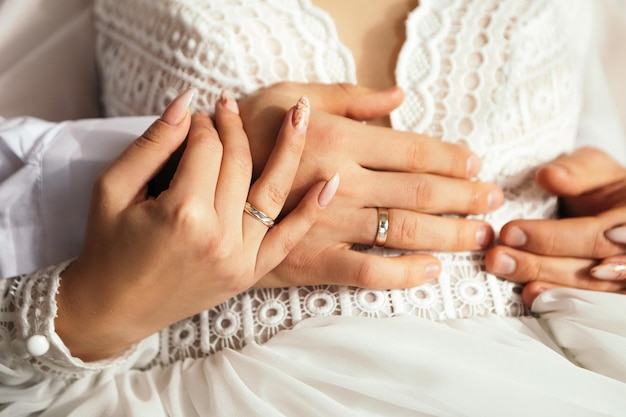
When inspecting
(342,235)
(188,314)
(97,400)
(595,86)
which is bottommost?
(97,400)

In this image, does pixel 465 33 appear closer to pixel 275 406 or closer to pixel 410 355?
pixel 410 355

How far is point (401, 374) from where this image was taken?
68cm

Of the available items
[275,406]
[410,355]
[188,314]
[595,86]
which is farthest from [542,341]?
[595,86]

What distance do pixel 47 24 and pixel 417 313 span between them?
2.92 ft

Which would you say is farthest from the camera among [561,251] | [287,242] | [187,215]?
[561,251]

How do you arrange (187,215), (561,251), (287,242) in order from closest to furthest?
1. (187,215)
2. (287,242)
3. (561,251)

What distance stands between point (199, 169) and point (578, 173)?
2.03 feet

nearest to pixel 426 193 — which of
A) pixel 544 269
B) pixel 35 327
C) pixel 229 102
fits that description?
pixel 544 269

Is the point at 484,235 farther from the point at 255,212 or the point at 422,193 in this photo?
the point at 255,212

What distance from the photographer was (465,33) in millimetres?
886

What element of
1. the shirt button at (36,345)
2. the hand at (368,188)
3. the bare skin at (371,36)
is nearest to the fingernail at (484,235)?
the hand at (368,188)

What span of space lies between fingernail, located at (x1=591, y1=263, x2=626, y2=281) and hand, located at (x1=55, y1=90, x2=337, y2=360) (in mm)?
428

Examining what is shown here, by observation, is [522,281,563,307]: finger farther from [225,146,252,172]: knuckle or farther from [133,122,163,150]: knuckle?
[133,122,163,150]: knuckle

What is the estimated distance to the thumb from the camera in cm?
84
